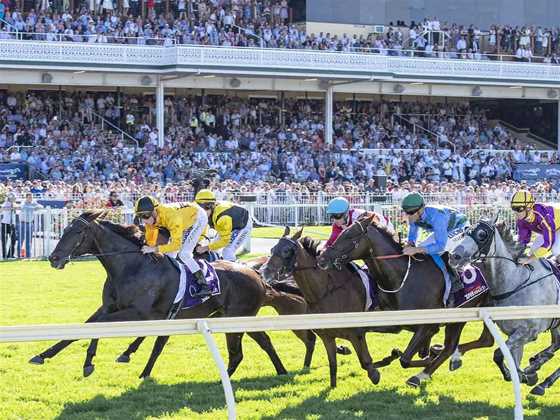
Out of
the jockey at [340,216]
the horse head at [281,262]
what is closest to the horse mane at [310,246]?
the horse head at [281,262]

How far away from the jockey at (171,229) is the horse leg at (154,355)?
0.49 m

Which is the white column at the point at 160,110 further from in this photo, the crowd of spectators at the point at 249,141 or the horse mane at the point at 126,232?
the horse mane at the point at 126,232

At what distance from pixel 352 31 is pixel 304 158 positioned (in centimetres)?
922

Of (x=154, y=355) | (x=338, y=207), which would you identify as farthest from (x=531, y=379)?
(x=154, y=355)

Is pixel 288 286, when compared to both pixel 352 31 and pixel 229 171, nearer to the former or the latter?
pixel 229 171

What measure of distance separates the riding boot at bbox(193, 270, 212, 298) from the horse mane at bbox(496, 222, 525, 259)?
2451 millimetres

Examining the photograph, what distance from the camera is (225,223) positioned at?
31.6 ft

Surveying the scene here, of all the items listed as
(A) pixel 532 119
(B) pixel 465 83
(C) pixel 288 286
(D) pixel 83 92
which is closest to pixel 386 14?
(B) pixel 465 83

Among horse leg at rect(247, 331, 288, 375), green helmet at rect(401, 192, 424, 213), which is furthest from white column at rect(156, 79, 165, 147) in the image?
green helmet at rect(401, 192, 424, 213)

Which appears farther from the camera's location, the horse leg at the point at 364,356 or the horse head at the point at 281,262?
the horse head at the point at 281,262

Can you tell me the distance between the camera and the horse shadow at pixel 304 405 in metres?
7.29

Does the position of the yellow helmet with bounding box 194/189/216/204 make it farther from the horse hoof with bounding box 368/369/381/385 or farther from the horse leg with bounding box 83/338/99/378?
the horse hoof with bounding box 368/369/381/385

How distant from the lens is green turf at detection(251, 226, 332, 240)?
821 inches

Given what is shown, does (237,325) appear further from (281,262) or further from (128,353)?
(128,353)
